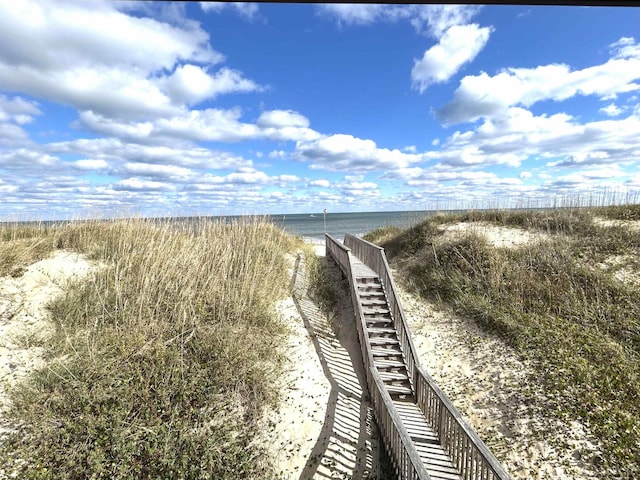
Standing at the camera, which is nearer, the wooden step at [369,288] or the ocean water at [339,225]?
the wooden step at [369,288]

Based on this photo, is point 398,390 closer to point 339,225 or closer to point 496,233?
point 496,233

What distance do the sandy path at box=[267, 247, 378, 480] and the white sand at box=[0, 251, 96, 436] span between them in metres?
4.63

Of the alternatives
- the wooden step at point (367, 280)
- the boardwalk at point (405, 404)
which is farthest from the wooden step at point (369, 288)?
the wooden step at point (367, 280)

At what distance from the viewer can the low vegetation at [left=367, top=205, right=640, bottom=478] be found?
6.02 meters

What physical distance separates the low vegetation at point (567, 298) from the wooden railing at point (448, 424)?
7.37ft

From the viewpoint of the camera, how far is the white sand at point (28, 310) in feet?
20.5

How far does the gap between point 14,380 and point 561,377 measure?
10.8 m

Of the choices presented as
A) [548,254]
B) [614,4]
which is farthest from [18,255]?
[548,254]

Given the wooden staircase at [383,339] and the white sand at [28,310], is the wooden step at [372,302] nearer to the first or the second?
the wooden staircase at [383,339]

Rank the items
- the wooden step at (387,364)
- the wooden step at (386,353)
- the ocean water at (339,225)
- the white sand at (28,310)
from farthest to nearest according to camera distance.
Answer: the ocean water at (339,225) < the wooden step at (386,353) < the wooden step at (387,364) < the white sand at (28,310)

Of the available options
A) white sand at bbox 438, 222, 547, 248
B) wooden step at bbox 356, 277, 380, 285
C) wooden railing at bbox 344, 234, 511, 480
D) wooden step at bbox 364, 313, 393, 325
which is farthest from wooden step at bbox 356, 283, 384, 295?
white sand at bbox 438, 222, 547, 248

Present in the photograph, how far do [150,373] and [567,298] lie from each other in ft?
34.8

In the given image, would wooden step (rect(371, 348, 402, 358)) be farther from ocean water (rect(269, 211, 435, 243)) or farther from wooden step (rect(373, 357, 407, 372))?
ocean water (rect(269, 211, 435, 243))

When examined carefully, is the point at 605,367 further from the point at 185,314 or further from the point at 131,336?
the point at 131,336
